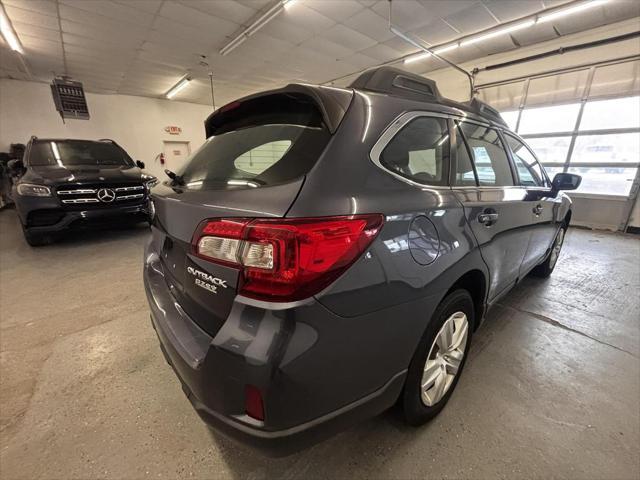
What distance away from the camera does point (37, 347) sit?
1.86 metres

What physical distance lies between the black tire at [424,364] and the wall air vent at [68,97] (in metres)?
10.5

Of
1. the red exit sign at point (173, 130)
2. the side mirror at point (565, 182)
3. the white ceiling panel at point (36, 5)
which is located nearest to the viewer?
the side mirror at point (565, 182)

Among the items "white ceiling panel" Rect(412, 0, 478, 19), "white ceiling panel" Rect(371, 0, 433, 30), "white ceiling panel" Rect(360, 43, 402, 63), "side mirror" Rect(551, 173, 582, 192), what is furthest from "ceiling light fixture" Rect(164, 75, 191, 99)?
"side mirror" Rect(551, 173, 582, 192)

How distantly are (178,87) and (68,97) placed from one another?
300 centimetres

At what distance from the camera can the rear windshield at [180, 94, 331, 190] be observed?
91 cm

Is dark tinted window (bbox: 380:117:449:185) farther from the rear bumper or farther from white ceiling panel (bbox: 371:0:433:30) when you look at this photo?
white ceiling panel (bbox: 371:0:433:30)

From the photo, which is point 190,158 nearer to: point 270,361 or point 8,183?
point 270,361

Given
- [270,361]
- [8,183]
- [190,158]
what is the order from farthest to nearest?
[8,183], [190,158], [270,361]

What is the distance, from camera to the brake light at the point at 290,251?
75 cm

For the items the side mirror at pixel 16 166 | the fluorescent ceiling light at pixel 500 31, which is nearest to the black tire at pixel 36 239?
the side mirror at pixel 16 166

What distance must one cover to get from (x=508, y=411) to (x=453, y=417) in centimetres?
30

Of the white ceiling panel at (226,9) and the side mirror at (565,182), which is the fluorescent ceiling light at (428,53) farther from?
the side mirror at (565,182)

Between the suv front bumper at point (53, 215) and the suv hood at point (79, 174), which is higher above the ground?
the suv hood at point (79, 174)

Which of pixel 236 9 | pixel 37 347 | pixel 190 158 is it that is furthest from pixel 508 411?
pixel 236 9
